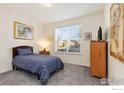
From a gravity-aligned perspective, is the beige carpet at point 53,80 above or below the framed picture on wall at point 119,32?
below

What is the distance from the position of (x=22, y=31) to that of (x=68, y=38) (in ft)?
7.79

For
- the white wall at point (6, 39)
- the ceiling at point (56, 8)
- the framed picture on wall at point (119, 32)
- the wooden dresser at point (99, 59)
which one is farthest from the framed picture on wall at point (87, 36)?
the white wall at point (6, 39)

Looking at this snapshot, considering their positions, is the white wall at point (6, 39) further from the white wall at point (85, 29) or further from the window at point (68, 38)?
the white wall at point (85, 29)

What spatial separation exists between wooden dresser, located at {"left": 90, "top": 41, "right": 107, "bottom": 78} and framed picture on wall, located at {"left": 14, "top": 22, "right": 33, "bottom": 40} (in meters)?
3.08

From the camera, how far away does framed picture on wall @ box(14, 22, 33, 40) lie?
3.78 metres

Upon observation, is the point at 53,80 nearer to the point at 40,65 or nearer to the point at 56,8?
the point at 40,65

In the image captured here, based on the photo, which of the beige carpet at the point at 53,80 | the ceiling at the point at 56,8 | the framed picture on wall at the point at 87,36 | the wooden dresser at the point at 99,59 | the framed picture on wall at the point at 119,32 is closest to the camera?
the framed picture on wall at the point at 119,32

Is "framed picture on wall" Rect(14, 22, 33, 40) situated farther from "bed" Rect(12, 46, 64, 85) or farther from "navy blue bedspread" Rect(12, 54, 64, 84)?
"navy blue bedspread" Rect(12, 54, 64, 84)

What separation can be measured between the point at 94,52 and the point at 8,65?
329 cm

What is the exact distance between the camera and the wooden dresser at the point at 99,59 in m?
2.69

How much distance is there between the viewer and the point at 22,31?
4.05m

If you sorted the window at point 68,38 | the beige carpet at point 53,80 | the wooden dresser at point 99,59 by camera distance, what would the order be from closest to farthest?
1. the beige carpet at point 53,80
2. the wooden dresser at point 99,59
3. the window at point 68,38

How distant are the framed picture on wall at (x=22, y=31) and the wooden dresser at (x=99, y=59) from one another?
3078 mm

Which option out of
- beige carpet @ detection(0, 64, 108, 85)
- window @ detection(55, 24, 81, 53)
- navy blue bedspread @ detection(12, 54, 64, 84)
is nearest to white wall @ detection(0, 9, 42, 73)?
navy blue bedspread @ detection(12, 54, 64, 84)
